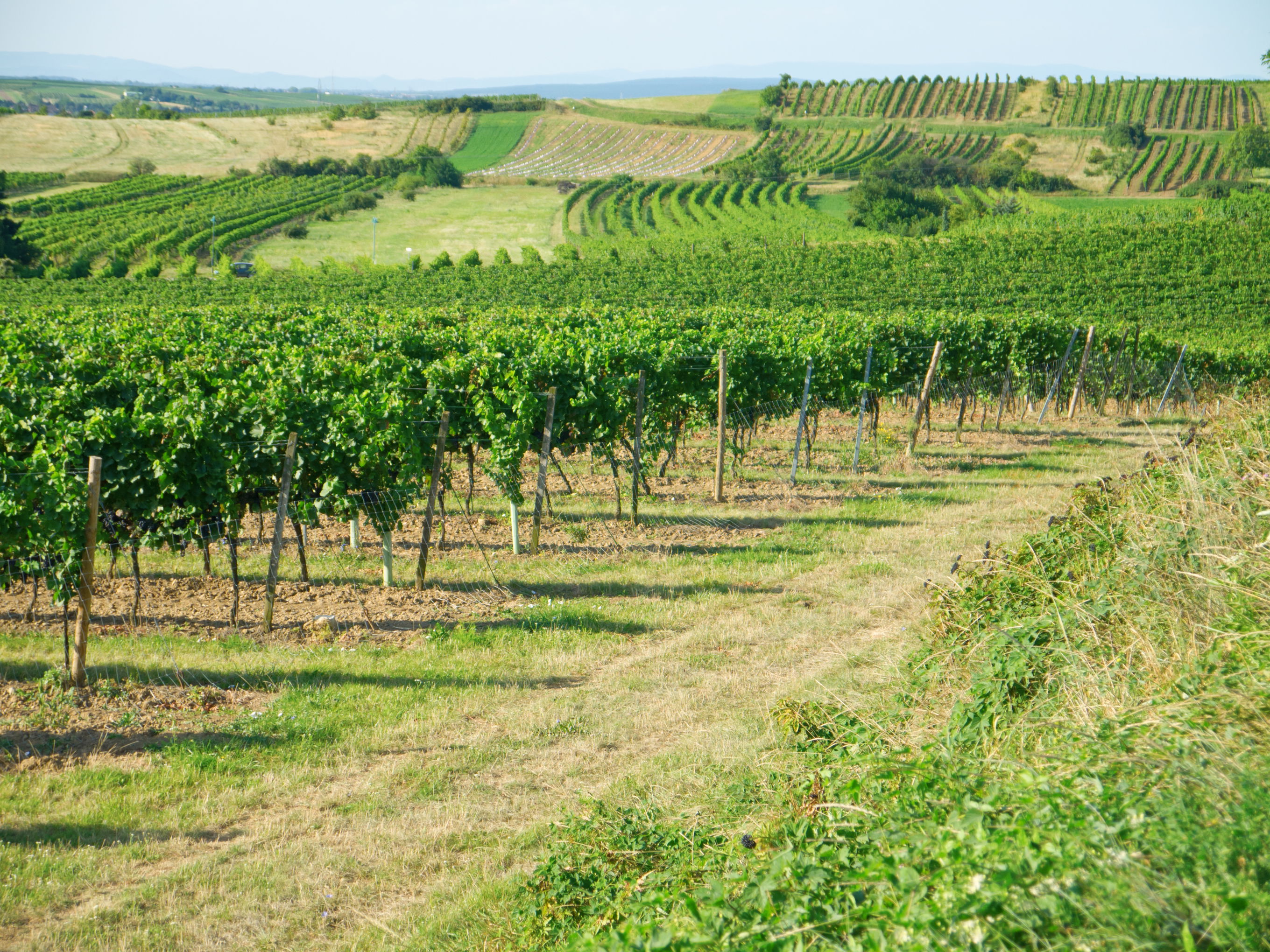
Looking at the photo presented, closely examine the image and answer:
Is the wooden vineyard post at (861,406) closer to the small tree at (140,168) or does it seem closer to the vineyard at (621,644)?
the vineyard at (621,644)

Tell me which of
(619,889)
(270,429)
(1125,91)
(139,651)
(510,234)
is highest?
(1125,91)

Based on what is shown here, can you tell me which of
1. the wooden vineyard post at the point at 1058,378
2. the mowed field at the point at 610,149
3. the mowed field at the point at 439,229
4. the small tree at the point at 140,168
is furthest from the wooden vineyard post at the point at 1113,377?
the small tree at the point at 140,168

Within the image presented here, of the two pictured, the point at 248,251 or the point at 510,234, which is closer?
the point at 248,251

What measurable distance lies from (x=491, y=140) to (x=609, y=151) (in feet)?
54.1

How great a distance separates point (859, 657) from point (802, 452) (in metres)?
10.1

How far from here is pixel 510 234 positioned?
79.1m

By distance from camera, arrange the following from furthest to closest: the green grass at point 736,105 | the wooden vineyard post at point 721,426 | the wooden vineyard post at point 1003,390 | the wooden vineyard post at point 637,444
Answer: the green grass at point 736,105, the wooden vineyard post at point 1003,390, the wooden vineyard post at point 721,426, the wooden vineyard post at point 637,444

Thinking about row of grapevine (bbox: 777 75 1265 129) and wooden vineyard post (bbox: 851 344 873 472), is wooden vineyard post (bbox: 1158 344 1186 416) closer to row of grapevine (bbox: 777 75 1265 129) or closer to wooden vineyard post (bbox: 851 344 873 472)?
wooden vineyard post (bbox: 851 344 873 472)

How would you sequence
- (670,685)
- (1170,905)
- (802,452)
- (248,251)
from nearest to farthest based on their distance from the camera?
(1170,905) < (670,685) < (802,452) < (248,251)

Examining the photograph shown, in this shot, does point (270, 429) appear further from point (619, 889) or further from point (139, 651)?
point (619, 889)

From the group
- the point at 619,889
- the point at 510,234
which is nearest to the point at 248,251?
the point at 510,234

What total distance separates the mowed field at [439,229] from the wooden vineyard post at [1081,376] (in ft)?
177

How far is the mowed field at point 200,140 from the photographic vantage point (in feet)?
327

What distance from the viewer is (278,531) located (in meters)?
8.66
